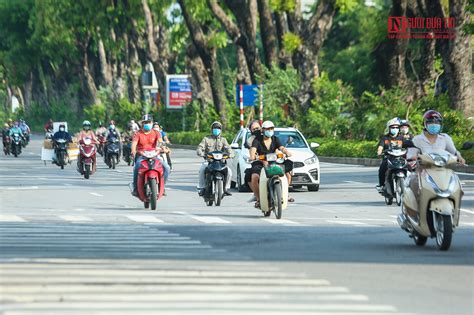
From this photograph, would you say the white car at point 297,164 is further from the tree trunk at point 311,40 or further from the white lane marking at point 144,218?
the tree trunk at point 311,40

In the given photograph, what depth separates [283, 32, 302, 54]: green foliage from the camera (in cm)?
5391

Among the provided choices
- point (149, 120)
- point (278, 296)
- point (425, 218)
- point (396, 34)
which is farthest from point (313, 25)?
point (278, 296)

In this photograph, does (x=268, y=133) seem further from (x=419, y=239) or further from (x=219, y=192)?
(x=419, y=239)

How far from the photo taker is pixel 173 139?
80.0 m

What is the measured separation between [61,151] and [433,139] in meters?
31.3

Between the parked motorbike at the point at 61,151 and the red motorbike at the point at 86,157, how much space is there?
5955 mm

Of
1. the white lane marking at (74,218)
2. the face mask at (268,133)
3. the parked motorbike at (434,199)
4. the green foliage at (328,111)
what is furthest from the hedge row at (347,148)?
the parked motorbike at (434,199)

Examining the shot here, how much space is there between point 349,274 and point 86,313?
147 inches

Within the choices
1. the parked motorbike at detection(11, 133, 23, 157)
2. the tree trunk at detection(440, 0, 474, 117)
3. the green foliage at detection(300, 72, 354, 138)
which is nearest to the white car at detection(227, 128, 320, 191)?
the tree trunk at detection(440, 0, 474, 117)

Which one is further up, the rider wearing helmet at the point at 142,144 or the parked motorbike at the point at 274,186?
the rider wearing helmet at the point at 142,144

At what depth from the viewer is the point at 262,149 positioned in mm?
23328

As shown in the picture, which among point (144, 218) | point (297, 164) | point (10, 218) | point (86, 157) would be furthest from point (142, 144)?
point (86, 157)

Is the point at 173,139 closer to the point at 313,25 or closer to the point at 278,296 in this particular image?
the point at 313,25

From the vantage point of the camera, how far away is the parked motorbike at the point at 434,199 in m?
15.9
